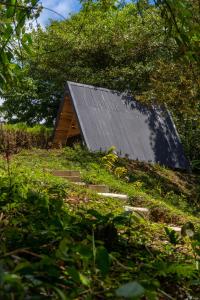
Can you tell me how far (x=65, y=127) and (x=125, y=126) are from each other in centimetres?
235

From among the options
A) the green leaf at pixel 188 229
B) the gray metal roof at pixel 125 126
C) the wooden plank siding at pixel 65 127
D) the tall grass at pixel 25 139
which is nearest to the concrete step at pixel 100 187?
the gray metal roof at pixel 125 126

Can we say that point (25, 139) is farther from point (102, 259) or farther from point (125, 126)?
point (102, 259)

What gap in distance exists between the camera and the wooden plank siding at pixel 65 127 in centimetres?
1848

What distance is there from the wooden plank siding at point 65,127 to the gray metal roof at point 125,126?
1.02m

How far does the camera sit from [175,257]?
3754 mm

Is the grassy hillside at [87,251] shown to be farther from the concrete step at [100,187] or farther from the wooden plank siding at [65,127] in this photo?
the wooden plank siding at [65,127]

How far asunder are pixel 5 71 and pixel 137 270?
277 cm

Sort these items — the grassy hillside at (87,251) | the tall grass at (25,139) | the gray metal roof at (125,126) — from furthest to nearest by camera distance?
the tall grass at (25,139) < the gray metal roof at (125,126) < the grassy hillside at (87,251)

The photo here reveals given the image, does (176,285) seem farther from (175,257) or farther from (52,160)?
(52,160)

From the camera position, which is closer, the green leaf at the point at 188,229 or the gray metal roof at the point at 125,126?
the green leaf at the point at 188,229

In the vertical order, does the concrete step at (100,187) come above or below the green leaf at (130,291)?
above

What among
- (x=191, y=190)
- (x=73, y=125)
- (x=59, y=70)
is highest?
(x=59, y=70)

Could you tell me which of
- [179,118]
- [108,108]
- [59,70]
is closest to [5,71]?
[108,108]

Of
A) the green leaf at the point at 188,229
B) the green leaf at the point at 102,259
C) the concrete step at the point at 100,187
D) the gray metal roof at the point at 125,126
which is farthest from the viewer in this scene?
the gray metal roof at the point at 125,126
